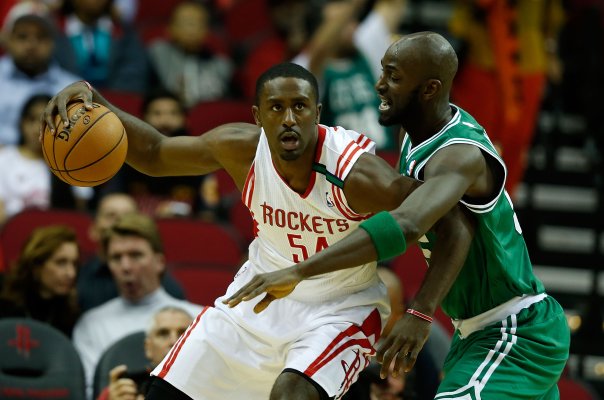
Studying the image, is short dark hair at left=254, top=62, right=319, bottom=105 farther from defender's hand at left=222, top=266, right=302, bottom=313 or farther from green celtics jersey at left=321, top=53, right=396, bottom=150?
green celtics jersey at left=321, top=53, right=396, bottom=150

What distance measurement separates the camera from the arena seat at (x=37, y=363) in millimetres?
6301

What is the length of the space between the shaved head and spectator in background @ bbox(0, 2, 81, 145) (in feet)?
16.2

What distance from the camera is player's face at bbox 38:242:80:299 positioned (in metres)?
6.96

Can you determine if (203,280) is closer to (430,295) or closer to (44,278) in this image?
(44,278)

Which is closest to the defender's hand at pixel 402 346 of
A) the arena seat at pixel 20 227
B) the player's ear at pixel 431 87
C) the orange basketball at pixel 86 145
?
the player's ear at pixel 431 87

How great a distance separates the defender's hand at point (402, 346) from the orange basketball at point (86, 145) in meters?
1.49

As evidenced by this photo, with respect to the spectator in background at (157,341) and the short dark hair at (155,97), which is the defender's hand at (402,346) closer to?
the spectator in background at (157,341)

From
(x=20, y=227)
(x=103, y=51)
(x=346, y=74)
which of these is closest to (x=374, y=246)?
(x=20, y=227)

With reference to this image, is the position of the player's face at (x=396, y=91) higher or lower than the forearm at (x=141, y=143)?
higher

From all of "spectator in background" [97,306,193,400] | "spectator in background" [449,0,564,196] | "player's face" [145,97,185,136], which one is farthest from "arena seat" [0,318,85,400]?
"spectator in background" [449,0,564,196]

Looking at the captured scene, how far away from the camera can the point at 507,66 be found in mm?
9422

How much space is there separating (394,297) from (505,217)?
7.23 feet

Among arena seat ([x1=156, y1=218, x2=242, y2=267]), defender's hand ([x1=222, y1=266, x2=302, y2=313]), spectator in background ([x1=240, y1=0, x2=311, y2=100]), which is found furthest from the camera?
spectator in background ([x1=240, y1=0, x2=311, y2=100])

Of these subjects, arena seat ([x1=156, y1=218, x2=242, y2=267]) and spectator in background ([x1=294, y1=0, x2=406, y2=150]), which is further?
spectator in background ([x1=294, y1=0, x2=406, y2=150])
